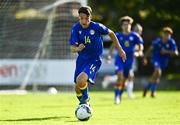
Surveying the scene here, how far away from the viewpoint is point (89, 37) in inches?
526

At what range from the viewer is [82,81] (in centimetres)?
1291

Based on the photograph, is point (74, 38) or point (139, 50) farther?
point (139, 50)

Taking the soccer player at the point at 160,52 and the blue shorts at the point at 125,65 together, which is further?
the soccer player at the point at 160,52

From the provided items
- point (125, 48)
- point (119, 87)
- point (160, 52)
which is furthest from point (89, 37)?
point (160, 52)

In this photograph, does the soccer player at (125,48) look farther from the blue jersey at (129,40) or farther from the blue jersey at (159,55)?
the blue jersey at (159,55)

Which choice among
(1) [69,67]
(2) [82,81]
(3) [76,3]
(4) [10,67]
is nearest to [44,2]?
(3) [76,3]

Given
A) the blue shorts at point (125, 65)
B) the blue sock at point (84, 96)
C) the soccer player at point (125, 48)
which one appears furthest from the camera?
the blue shorts at point (125, 65)

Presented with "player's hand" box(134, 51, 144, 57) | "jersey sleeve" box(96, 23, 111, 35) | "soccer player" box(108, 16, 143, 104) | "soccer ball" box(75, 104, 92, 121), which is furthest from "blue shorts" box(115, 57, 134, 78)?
"soccer ball" box(75, 104, 92, 121)

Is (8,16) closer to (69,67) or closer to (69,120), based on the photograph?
(69,67)

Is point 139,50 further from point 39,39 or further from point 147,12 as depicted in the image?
point 147,12

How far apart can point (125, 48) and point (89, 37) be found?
21.2ft

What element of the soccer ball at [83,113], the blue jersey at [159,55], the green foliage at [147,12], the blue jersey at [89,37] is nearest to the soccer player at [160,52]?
the blue jersey at [159,55]

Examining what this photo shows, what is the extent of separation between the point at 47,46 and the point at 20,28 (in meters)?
1.54

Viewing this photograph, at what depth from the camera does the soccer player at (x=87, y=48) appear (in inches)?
515
